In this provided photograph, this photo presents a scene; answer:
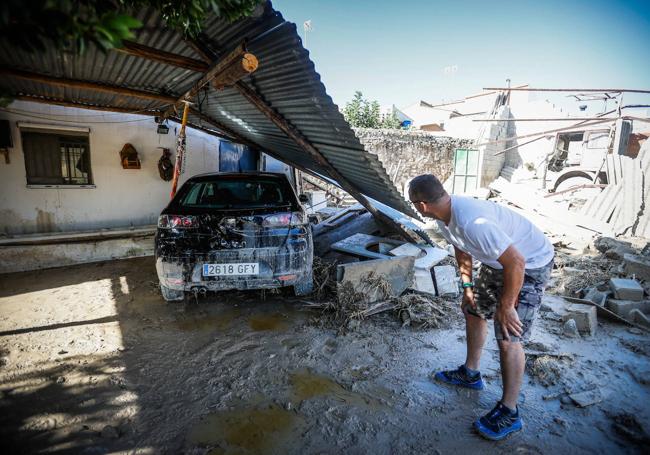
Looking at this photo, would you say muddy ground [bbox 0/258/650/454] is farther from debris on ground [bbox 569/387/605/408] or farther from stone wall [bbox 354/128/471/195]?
stone wall [bbox 354/128/471/195]

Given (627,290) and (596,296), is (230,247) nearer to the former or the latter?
(596,296)

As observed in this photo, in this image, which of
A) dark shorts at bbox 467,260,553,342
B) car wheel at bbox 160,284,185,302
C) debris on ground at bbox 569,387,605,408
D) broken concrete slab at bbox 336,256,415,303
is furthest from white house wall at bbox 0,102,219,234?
debris on ground at bbox 569,387,605,408

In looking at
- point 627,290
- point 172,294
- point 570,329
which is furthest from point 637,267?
point 172,294

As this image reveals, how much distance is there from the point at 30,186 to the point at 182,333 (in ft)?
15.6

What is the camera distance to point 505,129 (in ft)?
54.1

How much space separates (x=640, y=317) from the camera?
3.65 m

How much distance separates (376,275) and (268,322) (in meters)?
1.47

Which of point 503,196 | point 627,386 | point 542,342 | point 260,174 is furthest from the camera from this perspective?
point 503,196

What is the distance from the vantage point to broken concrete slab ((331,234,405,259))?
486 cm

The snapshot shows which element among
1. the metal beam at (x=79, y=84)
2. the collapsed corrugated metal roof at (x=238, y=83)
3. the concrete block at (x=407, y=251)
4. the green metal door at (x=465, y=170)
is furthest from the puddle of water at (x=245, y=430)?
the green metal door at (x=465, y=170)

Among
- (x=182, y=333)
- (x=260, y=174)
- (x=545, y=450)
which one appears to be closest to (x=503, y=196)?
(x=260, y=174)

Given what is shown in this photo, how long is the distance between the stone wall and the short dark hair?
42.4ft

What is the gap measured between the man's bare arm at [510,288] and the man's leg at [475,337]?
0.46 meters

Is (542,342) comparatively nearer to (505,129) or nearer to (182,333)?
(182,333)
